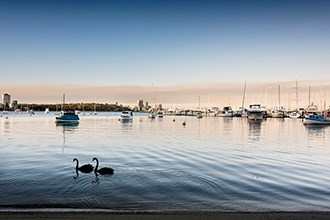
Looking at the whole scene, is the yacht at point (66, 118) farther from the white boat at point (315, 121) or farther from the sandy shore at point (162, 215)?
the sandy shore at point (162, 215)

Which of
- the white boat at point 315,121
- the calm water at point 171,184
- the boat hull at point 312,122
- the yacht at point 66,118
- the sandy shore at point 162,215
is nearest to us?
the sandy shore at point 162,215

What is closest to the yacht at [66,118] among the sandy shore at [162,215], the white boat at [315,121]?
the white boat at [315,121]

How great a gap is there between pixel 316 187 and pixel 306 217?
818cm

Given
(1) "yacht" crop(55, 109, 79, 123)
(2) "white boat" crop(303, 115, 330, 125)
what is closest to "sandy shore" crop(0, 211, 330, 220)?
(1) "yacht" crop(55, 109, 79, 123)

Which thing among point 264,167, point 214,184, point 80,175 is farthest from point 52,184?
point 264,167

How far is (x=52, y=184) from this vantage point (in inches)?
739

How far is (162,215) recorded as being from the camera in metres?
11.8

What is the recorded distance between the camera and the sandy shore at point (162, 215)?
11.2 meters

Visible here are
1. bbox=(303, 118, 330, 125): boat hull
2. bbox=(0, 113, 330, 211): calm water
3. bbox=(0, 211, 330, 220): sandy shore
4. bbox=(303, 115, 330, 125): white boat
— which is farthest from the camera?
bbox=(303, 115, 330, 125): white boat

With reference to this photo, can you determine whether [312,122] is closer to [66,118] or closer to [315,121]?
[315,121]

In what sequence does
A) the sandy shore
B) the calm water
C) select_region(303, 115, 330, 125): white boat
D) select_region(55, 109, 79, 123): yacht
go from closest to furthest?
the sandy shore, the calm water, select_region(55, 109, 79, 123): yacht, select_region(303, 115, 330, 125): white boat

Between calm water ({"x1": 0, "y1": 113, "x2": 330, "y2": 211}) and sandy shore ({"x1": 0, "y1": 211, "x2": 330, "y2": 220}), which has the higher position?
sandy shore ({"x1": 0, "y1": 211, "x2": 330, "y2": 220})

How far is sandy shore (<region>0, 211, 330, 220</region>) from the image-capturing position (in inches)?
443

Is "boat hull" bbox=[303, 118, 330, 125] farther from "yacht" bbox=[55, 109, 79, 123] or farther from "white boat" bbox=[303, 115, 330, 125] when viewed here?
Result: "yacht" bbox=[55, 109, 79, 123]
